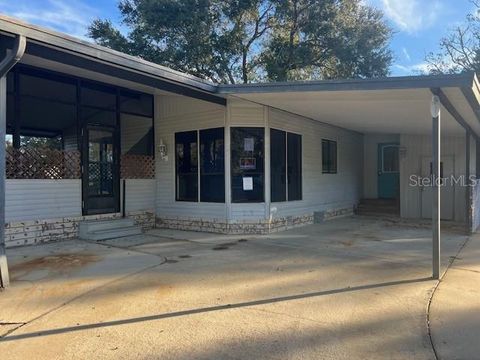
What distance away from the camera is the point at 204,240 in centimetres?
855

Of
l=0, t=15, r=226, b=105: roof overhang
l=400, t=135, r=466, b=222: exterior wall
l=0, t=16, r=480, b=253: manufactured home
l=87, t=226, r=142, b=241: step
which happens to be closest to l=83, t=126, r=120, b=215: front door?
l=0, t=16, r=480, b=253: manufactured home

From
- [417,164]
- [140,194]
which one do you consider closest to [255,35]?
[417,164]

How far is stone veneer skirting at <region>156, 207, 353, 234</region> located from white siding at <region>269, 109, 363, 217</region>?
0.21 meters

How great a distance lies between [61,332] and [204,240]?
16.0ft

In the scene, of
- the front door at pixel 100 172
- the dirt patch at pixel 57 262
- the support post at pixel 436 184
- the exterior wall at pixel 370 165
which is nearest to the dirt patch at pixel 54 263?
the dirt patch at pixel 57 262

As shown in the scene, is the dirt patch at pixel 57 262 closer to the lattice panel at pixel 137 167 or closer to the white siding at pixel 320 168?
the lattice panel at pixel 137 167

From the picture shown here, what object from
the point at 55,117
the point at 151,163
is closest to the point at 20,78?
the point at 55,117

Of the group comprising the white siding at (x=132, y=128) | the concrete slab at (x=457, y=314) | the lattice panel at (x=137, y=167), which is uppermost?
the white siding at (x=132, y=128)

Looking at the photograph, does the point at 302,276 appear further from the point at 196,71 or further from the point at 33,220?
the point at 196,71

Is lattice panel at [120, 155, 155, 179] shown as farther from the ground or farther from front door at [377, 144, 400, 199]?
front door at [377, 144, 400, 199]

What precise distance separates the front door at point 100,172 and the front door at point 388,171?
9452 mm

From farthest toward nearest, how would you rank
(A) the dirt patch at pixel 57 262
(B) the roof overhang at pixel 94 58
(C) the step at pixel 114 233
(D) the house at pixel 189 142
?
(C) the step at pixel 114 233
(D) the house at pixel 189 142
(A) the dirt patch at pixel 57 262
(B) the roof overhang at pixel 94 58

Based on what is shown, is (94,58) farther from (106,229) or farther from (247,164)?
(247,164)

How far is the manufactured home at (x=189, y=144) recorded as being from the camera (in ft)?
23.6
